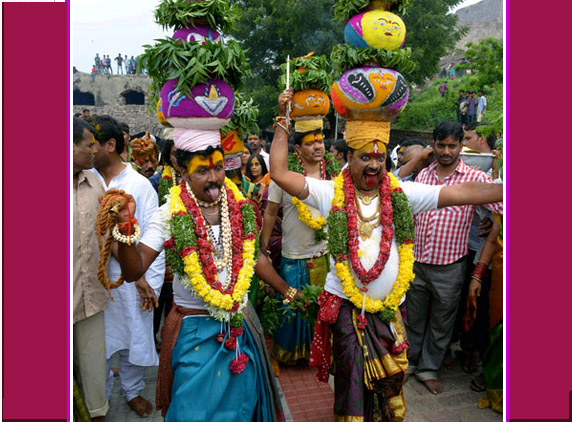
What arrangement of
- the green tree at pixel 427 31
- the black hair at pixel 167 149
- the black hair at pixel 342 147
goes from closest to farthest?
the black hair at pixel 167 149 → the black hair at pixel 342 147 → the green tree at pixel 427 31

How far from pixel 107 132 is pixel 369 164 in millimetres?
2369

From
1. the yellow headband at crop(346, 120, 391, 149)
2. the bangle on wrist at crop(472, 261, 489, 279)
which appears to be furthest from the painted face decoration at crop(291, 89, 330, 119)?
the bangle on wrist at crop(472, 261, 489, 279)

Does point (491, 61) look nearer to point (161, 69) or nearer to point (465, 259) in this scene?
point (465, 259)

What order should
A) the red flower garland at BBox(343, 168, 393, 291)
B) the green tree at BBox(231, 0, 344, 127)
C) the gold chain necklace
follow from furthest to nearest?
the green tree at BBox(231, 0, 344, 127)
the gold chain necklace
the red flower garland at BBox(343, 168, 393, 291)

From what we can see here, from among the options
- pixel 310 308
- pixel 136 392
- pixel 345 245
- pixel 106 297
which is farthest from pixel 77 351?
pixel 345 245

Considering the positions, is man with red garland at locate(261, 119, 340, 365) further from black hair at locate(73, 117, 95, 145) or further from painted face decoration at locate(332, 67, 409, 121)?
black hair at locate(73, 117, 95, 145)

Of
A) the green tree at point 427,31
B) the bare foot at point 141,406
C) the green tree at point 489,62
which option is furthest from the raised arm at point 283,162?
the green tree at point 489,62

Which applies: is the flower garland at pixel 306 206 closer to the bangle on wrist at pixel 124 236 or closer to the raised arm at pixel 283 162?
the raised arm at pixel 283 162

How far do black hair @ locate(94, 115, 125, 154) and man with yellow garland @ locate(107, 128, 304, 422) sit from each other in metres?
1.23

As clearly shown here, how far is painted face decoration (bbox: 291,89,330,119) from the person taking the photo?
16.9 feet

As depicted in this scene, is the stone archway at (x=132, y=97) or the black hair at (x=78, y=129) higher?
the stone archway at (x=132, y=97)

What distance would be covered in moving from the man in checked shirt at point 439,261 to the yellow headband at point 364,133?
135 centimetres

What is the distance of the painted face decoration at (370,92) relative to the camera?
11.4ft

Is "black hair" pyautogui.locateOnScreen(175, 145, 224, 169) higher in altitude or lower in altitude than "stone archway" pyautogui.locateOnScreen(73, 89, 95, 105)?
lower
